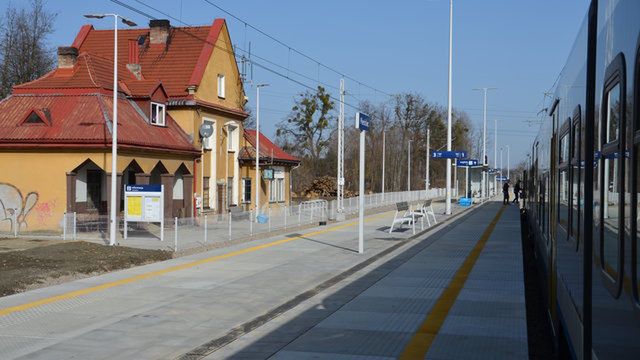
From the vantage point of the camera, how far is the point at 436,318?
945 centimetres

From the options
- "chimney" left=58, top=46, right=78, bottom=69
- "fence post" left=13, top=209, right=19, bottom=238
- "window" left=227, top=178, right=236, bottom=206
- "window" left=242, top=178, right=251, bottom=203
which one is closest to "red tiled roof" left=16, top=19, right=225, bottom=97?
"chimney" left=58, top=46, right=78, bottom=69

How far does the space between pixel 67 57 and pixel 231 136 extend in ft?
31.9

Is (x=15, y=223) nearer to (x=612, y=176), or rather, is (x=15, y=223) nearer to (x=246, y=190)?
(x=246, y=190)

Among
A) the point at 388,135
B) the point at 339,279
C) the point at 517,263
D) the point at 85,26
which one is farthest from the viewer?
the point at 388,135

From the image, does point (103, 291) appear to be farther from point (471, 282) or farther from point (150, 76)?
point (150, 76)

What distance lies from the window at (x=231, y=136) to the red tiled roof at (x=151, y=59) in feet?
13.0

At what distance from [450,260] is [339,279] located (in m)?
3.82

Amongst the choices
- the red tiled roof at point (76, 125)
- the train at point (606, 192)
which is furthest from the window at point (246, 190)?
the train at point (606, 192)

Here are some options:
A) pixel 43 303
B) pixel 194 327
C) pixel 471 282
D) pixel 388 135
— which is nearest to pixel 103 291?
pixel 43 303

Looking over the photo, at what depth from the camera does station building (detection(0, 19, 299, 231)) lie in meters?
25.8

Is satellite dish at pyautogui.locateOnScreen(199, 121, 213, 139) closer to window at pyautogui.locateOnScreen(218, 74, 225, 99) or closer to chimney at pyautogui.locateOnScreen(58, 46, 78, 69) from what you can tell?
window at pyautogui.locateOnScreen(218, 74, 225, 99)

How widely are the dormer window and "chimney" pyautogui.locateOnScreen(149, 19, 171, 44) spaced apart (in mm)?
6580

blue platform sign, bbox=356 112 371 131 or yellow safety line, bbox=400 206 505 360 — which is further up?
blue platform sign, bbox=356 112 371 131

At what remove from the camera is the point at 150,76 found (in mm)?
33719
